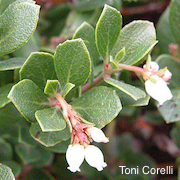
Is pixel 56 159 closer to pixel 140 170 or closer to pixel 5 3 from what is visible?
pixel 140 170

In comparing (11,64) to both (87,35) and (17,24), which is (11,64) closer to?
(17,24)

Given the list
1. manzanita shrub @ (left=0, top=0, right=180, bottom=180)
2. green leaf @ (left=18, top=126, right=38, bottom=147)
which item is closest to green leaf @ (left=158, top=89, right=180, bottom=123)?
manzanita shrub @ (left=0, top=0, right=180, bottom=180)

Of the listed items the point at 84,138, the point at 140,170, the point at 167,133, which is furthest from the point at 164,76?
the point at 167,133

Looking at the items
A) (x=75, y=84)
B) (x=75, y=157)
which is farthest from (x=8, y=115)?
(x=75, y=157)

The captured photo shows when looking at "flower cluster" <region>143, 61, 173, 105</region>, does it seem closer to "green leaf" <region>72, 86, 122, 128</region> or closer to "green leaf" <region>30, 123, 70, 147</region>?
"green leaf" <region>72, 86, 122, 128</region>

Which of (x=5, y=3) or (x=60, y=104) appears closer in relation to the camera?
(x=60, y=104)
